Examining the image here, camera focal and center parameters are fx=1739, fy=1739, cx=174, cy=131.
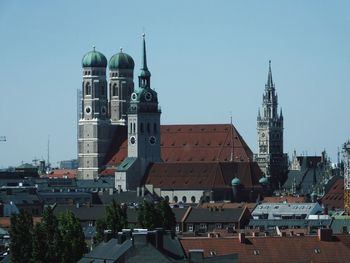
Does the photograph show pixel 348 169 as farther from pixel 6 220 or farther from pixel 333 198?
pixel 6 220

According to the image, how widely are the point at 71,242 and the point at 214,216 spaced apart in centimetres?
6015

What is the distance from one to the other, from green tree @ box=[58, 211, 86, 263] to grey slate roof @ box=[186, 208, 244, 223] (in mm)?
52400

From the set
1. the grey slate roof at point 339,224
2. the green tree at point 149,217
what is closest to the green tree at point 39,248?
the green tree at point 149,217

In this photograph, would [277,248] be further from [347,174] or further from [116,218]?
[347,174]

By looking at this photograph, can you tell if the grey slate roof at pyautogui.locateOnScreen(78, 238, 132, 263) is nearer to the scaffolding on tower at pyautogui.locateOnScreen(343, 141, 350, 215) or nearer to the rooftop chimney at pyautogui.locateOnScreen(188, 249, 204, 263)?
the rooftop chimney at pyautogui.locateOnScreen(188, 249, 204, 263)

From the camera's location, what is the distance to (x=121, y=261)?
76.6 meters

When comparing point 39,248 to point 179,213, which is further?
point 179,213

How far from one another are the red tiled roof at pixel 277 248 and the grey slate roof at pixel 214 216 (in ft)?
180

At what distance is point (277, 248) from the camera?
9431 cm

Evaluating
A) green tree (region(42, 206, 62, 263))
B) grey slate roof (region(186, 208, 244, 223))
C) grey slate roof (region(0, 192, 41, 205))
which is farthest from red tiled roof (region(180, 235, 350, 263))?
grey slate roof (region(0, 192, 41, 205))

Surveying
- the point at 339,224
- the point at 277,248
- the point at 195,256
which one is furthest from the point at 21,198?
the point at 195,256

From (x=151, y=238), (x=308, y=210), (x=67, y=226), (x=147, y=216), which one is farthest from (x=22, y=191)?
(x=151, y=238)

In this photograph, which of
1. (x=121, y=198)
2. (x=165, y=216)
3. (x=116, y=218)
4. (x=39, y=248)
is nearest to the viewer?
(x=39, y=248)

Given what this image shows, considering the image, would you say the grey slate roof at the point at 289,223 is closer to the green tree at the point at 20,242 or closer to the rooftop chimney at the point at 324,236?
the rooftop chimney at the point at 324,236
